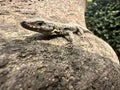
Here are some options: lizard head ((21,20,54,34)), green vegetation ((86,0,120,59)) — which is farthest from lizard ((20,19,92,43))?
green vegetation ((86,0,120,59))

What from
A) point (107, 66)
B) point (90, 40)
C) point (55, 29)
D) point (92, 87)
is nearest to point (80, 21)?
point (90, 40)

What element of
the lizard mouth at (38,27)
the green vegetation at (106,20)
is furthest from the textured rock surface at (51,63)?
the green vegetation at (106,20)

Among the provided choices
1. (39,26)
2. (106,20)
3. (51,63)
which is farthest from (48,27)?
(106,20)

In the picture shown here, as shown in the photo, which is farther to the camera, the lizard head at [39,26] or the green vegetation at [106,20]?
the green vegetation at [106,20]

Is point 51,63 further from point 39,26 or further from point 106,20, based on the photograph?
point 106,20

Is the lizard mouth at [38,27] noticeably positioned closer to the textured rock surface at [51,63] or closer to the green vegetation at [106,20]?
the textured rock surface at [51,63]

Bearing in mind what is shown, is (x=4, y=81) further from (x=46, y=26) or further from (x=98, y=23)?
(x=98, y=23)

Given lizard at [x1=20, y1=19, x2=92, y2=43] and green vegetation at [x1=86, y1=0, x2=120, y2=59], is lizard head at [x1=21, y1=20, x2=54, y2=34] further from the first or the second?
green vegetation at [x1=86, y1=0, x2=120, y2=59]
